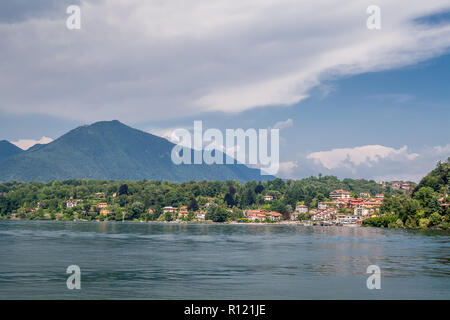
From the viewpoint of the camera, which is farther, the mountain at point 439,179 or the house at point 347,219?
the house at point 347,219

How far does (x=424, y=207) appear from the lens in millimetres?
134125

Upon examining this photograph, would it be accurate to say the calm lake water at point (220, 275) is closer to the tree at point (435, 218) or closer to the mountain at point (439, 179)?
the tree at point (435, 218)

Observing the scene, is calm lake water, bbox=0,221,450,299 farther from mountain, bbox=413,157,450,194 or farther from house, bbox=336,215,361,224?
house, bbox=336,215,361,224

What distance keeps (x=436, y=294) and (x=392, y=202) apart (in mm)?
127517

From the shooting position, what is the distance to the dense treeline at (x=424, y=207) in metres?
123

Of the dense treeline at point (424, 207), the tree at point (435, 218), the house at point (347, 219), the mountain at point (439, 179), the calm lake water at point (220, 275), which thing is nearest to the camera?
the calm lake water at point (220, 275)

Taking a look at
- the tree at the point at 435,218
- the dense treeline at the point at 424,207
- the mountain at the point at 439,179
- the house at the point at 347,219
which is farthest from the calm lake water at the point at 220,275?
the house at the point at 347,219

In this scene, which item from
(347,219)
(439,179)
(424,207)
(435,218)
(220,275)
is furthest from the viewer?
(347,219)

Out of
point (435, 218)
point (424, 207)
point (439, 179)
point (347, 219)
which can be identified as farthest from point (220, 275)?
point (347, 219)

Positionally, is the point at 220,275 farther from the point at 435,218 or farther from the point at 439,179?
the point at 439,179

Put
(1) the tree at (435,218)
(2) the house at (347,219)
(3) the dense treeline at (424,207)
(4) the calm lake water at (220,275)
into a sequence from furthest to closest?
(2) the house at (347,219)
(3) the dense treeline at (424,207)
(1) the tree at (435,218)
(4) the calm lake water at (220,275)

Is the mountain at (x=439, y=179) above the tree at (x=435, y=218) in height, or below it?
above

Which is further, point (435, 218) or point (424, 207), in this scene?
point (424, 207)
